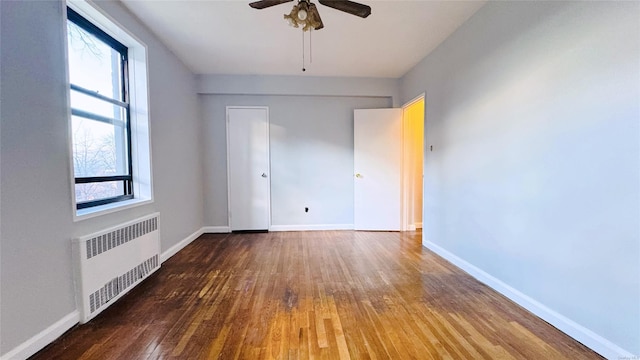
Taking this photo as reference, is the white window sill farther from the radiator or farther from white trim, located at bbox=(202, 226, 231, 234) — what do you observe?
white trim, located at bbox=(202, 226, 231, 234)

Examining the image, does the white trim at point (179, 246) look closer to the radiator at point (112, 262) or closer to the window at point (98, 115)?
the radiator at point (112, 262)

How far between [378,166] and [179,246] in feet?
10.5

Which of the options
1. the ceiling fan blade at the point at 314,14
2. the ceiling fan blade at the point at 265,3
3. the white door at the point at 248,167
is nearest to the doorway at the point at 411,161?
the white door at the point at 248,167

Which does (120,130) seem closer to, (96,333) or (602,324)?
(96,333)

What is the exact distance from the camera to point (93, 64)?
2270mm

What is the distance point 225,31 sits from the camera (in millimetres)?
2879

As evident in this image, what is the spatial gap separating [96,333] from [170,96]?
2.65 metres

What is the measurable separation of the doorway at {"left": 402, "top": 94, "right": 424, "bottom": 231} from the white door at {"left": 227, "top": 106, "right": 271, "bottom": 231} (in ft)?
7.58

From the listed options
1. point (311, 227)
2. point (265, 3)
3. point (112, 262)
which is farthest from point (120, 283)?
point (311, 227)

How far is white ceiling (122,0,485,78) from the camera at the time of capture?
8.09 feet

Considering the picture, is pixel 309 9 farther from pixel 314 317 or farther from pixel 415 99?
pixel 415 99

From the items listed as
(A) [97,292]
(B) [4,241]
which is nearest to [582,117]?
(B) [4,241]

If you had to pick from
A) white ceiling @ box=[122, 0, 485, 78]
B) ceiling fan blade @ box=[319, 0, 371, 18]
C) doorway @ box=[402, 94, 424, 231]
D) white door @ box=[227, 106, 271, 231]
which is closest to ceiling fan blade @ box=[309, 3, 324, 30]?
ceiling fan blade @ box=[319, 0, 371, 18]

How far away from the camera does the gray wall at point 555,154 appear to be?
4.73 feet
